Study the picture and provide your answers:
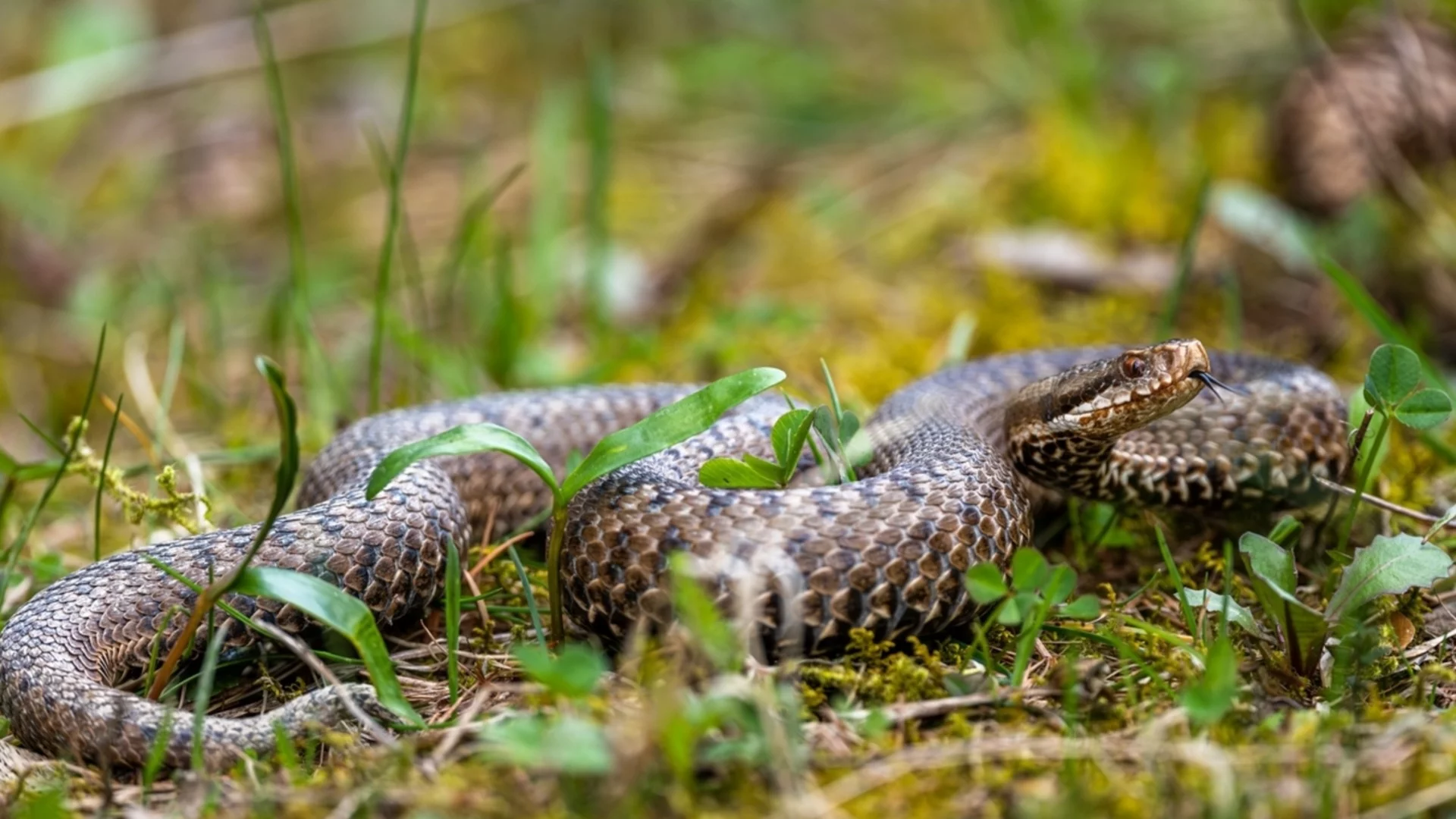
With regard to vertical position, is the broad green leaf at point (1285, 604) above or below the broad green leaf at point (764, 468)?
below

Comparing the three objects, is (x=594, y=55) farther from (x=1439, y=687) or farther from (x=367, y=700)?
(x=1439, y=687)

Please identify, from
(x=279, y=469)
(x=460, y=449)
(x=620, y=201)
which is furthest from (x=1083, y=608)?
(x=620, y=201)

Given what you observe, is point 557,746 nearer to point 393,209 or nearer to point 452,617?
point 452,617

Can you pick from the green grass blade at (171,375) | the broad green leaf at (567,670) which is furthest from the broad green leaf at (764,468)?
the green grass blade at (171,375)

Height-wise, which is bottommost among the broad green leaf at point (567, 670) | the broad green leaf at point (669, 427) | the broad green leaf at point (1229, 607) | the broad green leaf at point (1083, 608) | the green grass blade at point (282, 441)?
the broad green leaf at point (1229, 607)

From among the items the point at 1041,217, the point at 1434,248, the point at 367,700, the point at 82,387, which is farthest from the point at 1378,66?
the point at 82,387

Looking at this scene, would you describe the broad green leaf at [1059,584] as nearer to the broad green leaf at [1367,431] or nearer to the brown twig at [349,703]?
the broad green leaf at [1367,431]

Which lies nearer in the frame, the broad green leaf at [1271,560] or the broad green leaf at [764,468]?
the broad green leaf at [1271,560]
